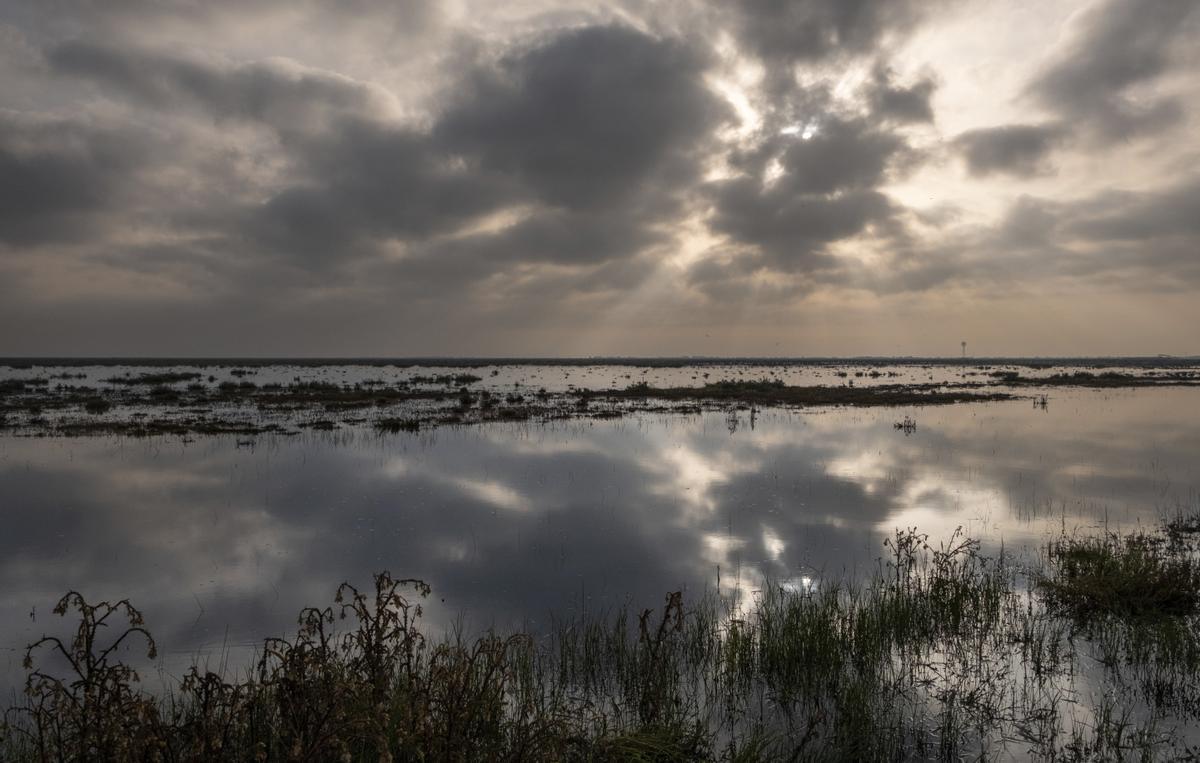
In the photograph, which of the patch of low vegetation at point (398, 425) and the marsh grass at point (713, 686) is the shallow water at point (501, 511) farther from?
the patch of low vegetation at point (398, 425)

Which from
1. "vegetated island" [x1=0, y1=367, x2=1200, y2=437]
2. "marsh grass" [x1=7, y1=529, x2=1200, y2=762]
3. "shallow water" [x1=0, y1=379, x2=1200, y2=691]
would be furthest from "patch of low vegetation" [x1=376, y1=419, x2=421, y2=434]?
"marsh grass" [x1=7, y1=529, x2=1200, y2=762]

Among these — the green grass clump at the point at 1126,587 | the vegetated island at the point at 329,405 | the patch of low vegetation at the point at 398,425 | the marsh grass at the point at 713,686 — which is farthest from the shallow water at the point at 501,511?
the vegetated island at the point at 329,405

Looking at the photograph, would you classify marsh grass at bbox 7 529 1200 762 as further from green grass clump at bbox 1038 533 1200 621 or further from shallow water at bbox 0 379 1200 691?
shallow water at bbox 0 379 1200 691

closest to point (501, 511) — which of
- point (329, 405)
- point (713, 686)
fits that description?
point (713, 686)

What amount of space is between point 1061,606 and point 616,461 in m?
15.5

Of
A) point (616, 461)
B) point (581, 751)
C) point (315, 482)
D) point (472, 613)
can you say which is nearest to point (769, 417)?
point (616, 461)

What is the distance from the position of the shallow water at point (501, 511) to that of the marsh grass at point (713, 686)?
4.19 ft

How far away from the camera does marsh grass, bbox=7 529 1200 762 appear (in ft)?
15.7

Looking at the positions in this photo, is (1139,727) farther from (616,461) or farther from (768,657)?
(616,461)

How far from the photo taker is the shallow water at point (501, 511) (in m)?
11.1

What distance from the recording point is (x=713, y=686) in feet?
25.3

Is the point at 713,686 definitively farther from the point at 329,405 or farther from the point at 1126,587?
the point at 329,405

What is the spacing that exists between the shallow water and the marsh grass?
1.28 meters

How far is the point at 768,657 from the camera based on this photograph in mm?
8227
